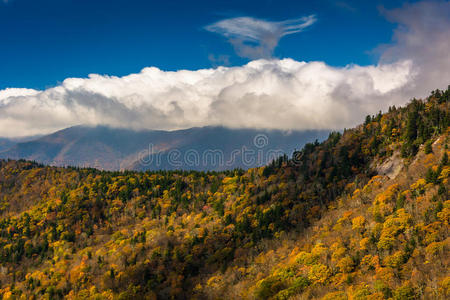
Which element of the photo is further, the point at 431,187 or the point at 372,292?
the point at 431,187

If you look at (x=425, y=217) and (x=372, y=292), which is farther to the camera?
(x=425, y=217)

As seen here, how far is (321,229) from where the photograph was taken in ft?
495

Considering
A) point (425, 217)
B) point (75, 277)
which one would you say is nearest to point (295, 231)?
point (425, 217)

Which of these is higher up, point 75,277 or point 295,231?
point 295,231

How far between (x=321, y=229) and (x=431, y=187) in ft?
165

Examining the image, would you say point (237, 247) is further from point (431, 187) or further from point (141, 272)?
point (431, 187)

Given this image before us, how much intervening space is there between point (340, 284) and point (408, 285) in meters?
24.1

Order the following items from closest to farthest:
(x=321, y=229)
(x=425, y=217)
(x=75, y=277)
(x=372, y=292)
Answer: (x=372, y=292) → (x=425, y=217) → (x=321, y=229) → (x=75, y=277)

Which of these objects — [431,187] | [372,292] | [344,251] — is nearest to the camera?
[372,292]

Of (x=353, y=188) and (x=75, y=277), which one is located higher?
(x=353, y=188)

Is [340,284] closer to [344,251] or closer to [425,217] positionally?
[344,251]

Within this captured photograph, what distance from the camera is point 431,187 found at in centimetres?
11819

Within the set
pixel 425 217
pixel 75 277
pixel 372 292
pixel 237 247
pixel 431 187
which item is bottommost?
pixel 75 277

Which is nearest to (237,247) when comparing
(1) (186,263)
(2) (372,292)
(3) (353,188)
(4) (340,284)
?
(1) (186,263)
